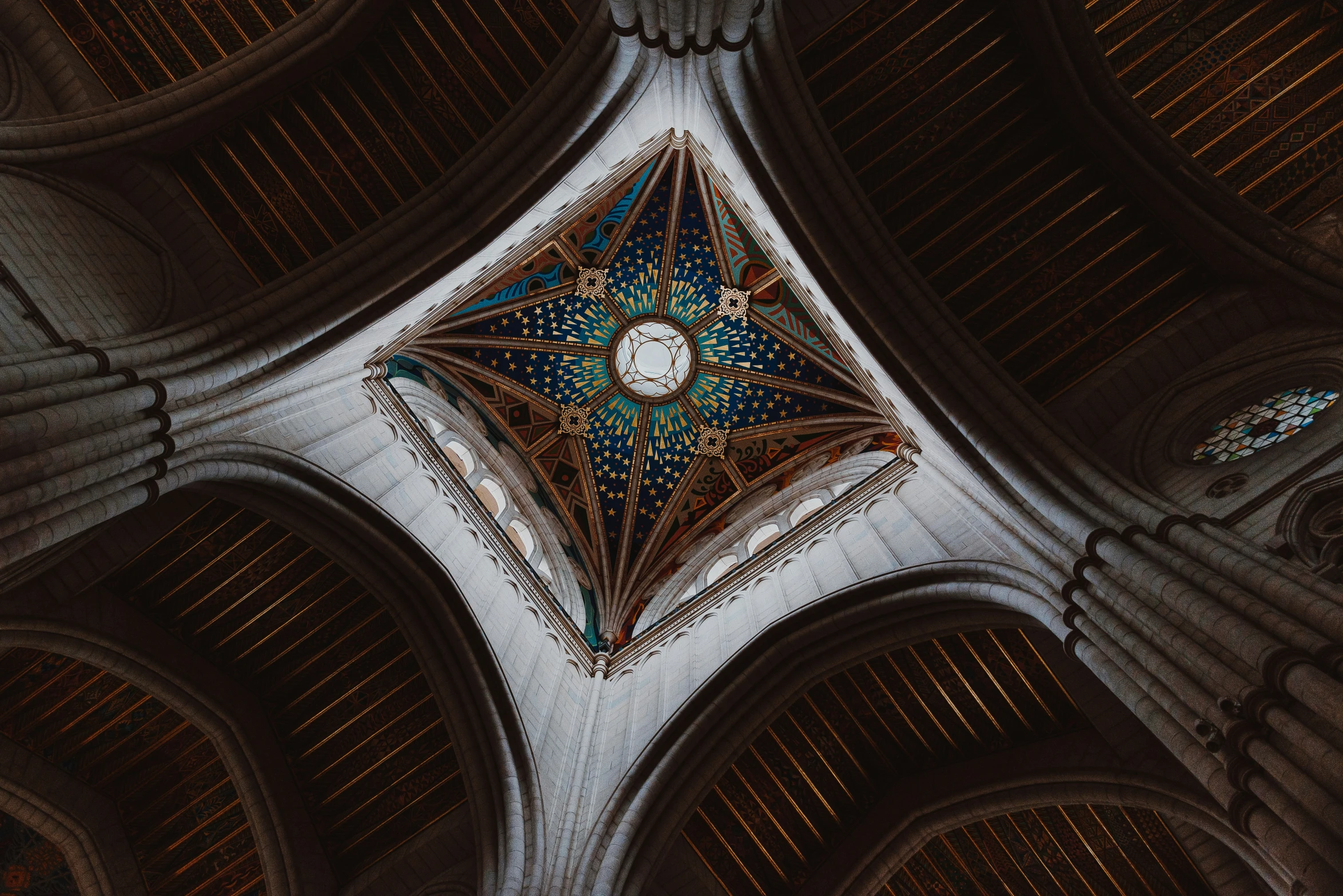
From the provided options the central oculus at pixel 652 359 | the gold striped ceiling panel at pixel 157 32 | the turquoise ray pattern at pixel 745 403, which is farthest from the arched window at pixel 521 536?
the gold striped ceiling panel at pixel 157 32

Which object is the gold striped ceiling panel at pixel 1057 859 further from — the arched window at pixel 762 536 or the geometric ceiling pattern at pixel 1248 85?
the geometric ceiling pattern at pixel 1248 85

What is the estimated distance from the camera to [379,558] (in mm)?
9172

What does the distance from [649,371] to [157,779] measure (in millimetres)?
10316

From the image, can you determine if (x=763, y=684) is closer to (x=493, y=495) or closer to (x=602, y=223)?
(x=493, y=495)

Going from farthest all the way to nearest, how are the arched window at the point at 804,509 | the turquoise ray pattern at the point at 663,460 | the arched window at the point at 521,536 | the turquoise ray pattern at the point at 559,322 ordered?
the turquoise ray pattern at the point at 663,460
the turquoise ray pattern at the point at 559,322
the arched window at the point at 804,509
the arched window at the point at 521,536

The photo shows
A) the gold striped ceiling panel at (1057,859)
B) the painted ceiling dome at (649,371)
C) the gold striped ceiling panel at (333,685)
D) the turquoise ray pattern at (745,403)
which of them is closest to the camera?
the gold striped ceiling panel at (1057,859)

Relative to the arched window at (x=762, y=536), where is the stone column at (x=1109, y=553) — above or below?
below

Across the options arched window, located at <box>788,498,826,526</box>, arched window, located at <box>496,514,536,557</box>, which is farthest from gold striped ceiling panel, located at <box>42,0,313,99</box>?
arched window, located at <box>788,498,826,526</box>

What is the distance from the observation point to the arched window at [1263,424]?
6.99m

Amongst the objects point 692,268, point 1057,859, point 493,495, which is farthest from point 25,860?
point 692,268

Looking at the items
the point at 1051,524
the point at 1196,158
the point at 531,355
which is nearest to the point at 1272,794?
the point at 1051,524

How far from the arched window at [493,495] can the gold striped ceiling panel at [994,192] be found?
305 inches

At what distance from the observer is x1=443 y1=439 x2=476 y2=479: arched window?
12.4 m

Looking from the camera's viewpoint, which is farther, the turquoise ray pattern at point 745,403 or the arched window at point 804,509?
the turquoise ray pattern at point 745,403
